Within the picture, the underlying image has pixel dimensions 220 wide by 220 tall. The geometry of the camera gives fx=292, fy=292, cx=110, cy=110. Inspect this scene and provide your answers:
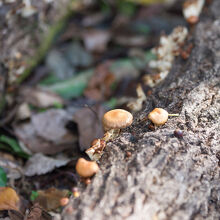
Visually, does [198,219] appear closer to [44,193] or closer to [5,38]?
[44,193]

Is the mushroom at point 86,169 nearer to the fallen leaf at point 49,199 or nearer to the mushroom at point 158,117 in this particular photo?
the mushroom at point 158,117

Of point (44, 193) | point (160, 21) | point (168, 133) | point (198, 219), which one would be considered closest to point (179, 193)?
point (198, 219)

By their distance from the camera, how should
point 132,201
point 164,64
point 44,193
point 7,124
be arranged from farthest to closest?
point 7,124 < point 164,64 < point 44,193 < point 132,201

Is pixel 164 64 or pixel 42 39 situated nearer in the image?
pixel 164 64

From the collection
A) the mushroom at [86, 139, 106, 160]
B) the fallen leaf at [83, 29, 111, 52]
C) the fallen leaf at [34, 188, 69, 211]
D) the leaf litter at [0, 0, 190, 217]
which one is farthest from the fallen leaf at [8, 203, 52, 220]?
the fallen leaf at [83, 29, 111, 52]

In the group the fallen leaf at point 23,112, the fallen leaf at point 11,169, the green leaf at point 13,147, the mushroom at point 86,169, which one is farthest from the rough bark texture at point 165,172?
the fallen leaf at point 23,112

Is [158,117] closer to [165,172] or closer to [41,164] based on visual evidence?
[165,172]
